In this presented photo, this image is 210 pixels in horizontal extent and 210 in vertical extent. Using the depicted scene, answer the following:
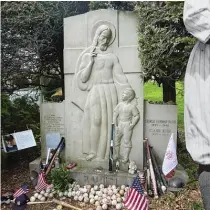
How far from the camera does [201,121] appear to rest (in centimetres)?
200

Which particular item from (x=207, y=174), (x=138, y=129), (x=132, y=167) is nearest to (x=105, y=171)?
(x=132, y=167)

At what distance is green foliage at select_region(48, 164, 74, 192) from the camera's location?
5145mm

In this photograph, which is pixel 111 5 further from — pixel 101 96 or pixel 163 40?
pixel 163 40

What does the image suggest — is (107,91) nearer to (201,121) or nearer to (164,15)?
(164,15)

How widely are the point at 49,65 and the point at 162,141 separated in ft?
10.9

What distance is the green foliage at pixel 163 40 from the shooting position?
4695mm

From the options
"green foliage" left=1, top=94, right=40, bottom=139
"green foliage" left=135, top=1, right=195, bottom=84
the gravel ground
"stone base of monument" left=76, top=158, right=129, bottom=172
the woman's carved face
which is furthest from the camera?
"green foliage" left=1, top=94, right=40, bottom=139

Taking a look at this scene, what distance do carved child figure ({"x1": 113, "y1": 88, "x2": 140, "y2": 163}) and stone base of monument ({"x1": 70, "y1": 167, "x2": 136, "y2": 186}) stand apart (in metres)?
0.33

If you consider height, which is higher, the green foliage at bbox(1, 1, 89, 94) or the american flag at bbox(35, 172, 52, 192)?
the green foliage at bbox(1, 1, 89, 94)

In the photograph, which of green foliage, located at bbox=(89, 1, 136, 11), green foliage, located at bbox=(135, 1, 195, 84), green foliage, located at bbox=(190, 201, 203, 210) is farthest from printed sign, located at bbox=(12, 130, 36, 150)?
green foliage, located at bbox=(190, 201, 203, 210)

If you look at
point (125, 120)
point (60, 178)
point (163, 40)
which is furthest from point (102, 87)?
point (60, 178)

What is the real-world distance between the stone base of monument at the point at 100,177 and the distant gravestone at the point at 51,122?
2.65ft

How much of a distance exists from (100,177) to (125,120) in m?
1.01

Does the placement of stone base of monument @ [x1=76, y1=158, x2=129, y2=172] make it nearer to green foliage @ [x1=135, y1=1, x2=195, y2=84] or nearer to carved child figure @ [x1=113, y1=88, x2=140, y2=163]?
carved child figure @ [x1=113, y1=88, x2=140, y2=163]
